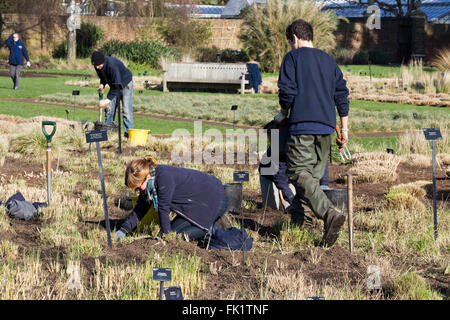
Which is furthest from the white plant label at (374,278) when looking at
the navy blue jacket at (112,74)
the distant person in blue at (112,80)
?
the navy blue jacket at (112,74)

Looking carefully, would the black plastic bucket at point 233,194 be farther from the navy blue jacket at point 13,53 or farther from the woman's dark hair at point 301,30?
the navy blue jacket at point 13,53

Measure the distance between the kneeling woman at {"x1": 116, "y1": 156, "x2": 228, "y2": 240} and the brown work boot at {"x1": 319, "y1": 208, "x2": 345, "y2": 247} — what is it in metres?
0.97

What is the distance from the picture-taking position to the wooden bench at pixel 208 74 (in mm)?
24703

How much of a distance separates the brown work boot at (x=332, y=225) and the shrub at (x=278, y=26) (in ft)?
Answer: 82.0

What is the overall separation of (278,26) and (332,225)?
25.6 m

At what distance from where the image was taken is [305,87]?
6066 millimetres

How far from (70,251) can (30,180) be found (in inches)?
139

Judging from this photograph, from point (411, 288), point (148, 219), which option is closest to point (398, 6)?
point (148, 219)

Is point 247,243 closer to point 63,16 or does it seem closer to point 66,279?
point 66,279

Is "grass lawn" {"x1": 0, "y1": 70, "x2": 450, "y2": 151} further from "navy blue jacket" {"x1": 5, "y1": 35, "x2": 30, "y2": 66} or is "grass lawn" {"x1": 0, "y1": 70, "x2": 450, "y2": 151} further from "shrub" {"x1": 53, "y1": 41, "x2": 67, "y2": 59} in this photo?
"shrub" {"x1": 53, "y1": 41, "x2": 67, "y2": 59}

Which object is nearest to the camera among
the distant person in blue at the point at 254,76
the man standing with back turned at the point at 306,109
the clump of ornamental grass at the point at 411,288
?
the clump of ornamental grass at the point at 411,288

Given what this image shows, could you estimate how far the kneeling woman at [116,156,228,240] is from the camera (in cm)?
584

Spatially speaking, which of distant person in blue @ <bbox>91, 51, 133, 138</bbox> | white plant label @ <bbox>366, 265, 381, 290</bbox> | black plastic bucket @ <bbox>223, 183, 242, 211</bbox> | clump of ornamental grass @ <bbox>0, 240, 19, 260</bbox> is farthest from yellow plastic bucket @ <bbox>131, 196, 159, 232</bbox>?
distant person in blue @ <bbox>91, 51, 133, 138</bbox>
